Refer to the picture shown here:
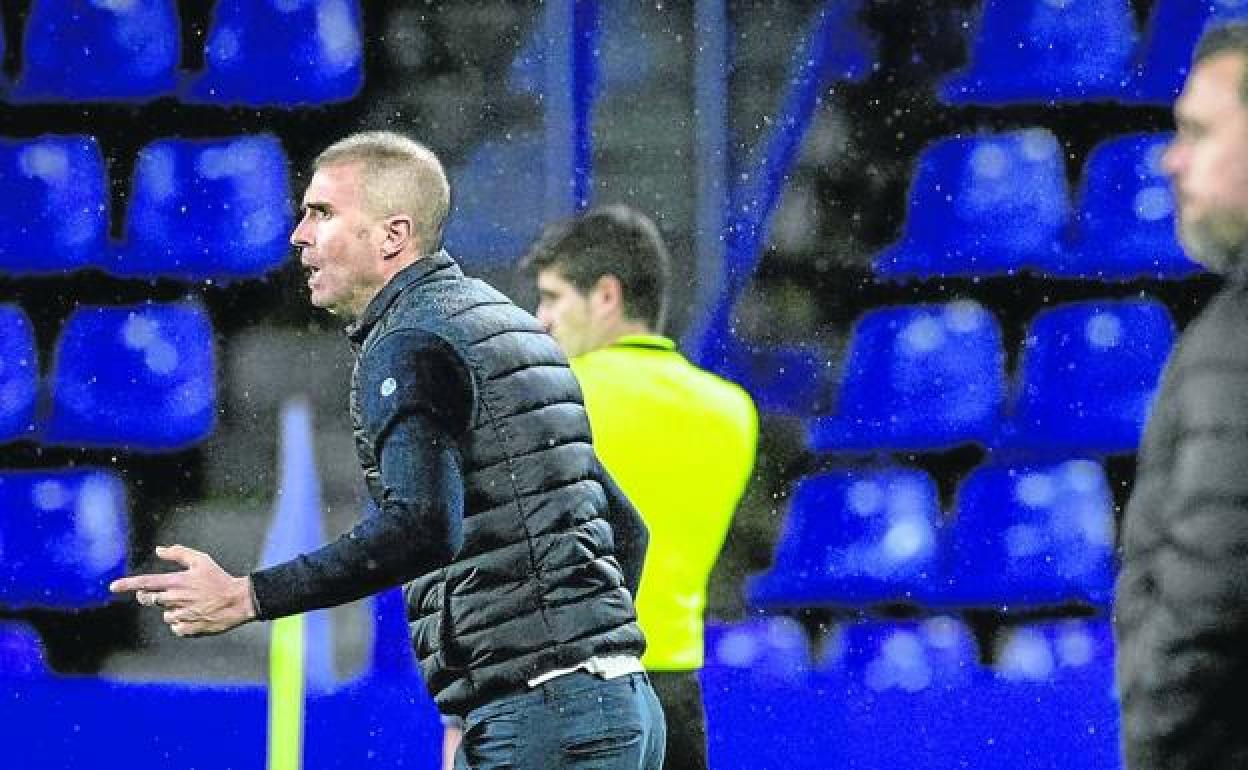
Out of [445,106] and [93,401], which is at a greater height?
[445,106]

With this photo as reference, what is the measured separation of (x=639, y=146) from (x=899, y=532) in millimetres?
893

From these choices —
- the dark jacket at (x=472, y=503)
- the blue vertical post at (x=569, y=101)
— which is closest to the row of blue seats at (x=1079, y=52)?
the blue vertical post at (x=569, y=101)

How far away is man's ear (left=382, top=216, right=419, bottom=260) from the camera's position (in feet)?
7.41

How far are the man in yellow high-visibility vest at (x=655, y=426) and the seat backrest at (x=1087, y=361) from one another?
1.15 m

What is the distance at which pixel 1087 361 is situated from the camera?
13.8ft

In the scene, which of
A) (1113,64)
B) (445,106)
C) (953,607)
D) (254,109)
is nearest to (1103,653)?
(953,607)

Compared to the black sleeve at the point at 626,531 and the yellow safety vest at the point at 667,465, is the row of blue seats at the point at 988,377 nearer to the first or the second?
the yellow safety vest at the point at 667,465

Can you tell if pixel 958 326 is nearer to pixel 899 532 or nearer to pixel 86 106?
pixel 899 532

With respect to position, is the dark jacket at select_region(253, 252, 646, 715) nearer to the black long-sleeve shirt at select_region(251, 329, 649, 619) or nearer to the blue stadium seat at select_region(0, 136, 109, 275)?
the black long-sleeve shirt at select_region(251, 329, 649, 619)

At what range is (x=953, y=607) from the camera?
4160mm

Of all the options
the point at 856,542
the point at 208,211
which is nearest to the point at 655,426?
the point at 856,542

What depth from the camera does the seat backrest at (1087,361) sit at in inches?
165

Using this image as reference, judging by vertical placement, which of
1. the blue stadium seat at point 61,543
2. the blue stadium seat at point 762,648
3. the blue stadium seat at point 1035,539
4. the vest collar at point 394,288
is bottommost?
the vest collar at point 394,288

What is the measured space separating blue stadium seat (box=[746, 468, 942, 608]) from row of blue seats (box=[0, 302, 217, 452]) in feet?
3.90
